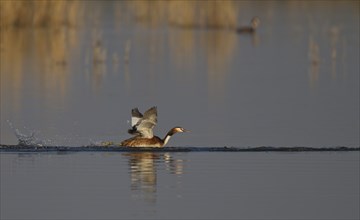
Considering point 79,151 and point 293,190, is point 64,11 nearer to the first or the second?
point 79,151

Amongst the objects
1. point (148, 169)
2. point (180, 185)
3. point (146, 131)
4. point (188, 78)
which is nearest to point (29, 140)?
point (146, 131)

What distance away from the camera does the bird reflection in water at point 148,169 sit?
45.4 ft

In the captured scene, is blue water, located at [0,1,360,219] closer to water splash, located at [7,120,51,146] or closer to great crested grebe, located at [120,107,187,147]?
water splash, located at [7,120,51,146]

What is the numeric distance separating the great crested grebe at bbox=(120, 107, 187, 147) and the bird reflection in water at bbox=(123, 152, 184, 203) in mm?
254

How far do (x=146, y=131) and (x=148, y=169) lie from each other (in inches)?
67.7

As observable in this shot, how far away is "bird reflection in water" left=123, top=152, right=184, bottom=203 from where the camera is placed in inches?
545

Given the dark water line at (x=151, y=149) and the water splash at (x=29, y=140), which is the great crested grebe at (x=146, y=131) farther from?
the water splash at (x=29, y=140)

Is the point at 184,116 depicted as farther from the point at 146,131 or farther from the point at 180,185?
the point at 180,185

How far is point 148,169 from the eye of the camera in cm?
1542

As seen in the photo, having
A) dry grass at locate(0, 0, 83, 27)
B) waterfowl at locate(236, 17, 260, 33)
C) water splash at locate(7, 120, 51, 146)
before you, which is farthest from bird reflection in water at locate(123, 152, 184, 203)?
waterfowl at locate(236, 17, 260, 33)

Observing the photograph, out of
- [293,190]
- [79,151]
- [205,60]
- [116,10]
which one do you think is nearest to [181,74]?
[205,60]

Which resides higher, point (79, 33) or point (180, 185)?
point (79, 33)

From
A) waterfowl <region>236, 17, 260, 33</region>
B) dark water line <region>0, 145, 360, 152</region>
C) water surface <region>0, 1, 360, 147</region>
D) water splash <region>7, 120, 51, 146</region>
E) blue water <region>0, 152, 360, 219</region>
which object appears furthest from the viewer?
waterfowl <region>236, 17, 260, 33</region>

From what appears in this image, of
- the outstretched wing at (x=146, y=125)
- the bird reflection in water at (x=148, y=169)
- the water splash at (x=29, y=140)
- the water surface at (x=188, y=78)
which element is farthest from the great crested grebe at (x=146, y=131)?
the water splash at (x=29, y=140)
